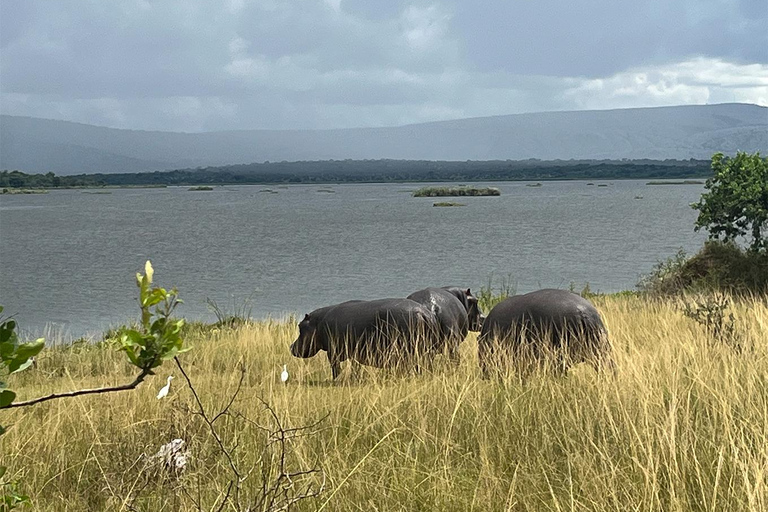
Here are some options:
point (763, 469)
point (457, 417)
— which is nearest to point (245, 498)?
point (457, 417)

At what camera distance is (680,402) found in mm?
4906

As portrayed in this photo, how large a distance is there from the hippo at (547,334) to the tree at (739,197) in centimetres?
984

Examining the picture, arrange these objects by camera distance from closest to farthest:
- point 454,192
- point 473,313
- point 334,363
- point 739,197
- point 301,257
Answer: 1. point 334,363
2. point 473,313
3. point 739,197
4. point 301,257
5. point 454,192

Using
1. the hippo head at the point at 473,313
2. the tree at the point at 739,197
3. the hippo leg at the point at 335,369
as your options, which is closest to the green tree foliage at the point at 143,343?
the hippo leg at the point at 335,369

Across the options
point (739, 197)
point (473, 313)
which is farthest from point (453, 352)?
point (739, 197)

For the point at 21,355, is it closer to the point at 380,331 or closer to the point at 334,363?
the point at 380,331

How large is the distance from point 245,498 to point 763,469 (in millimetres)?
2430

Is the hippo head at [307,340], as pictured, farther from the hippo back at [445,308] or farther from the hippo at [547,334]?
the hippo at [547,334]

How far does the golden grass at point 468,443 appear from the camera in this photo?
386 centimetres

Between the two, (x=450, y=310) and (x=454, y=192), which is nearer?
(x=450, y=310)

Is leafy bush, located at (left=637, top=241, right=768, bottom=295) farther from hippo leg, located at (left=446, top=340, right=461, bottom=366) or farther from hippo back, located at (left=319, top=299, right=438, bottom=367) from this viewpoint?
hippo back, located at (left=319, top=299, right=438, bottom=367)

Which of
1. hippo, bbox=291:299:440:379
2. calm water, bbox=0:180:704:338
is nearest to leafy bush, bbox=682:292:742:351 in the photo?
hippo, bbox=291:299:440:379

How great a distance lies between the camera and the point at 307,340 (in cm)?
891

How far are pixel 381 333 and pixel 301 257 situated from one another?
2936 centimetres
